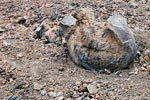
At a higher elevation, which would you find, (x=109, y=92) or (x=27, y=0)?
(x=27, y=0)

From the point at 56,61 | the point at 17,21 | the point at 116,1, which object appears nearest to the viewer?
the point at 56,61

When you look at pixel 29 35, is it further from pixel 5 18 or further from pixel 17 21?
pixel 5 18

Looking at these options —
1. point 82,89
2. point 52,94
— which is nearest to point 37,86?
point 52,94

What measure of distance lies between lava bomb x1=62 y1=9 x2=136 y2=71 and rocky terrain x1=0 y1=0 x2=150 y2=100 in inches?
4.3

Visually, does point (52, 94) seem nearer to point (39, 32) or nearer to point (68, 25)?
point (68, 25)

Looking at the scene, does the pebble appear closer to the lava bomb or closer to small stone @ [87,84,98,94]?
small stone @ [87,84,98,94]

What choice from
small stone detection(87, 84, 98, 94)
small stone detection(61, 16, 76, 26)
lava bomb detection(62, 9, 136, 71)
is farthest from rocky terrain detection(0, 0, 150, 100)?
small stone detection(61, 16, 76, 26)

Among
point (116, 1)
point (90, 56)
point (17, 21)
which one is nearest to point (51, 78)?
point (90, 56)

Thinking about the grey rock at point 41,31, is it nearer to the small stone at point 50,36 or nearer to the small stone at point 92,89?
the small stone at point 50,36

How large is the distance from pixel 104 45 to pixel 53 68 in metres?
0.75

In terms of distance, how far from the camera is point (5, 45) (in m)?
4.09

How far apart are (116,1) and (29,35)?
224 centimetres

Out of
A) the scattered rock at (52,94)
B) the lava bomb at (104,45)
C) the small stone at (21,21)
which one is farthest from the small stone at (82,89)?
the small stone at (21,21)

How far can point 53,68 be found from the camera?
3570 mm
